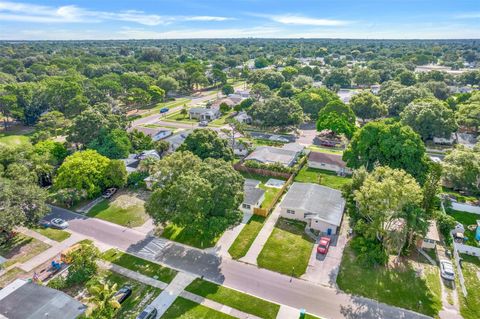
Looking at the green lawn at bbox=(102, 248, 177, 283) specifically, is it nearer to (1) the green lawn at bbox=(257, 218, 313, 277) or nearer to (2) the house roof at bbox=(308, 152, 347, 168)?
(1) the green lawn at bbox=(257, 218, 313, 277)

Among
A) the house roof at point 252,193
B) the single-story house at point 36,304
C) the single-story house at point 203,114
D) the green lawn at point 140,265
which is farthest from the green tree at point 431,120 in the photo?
the single-story house at point 36,304

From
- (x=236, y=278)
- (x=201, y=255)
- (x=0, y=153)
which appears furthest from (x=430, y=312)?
(x=0, y=153)

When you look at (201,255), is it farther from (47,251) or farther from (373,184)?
(373,184)

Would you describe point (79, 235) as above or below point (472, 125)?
below

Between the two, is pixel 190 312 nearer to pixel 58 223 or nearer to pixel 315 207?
pixel 315 207

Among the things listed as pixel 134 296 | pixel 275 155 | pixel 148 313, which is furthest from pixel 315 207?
pixel 134 296
